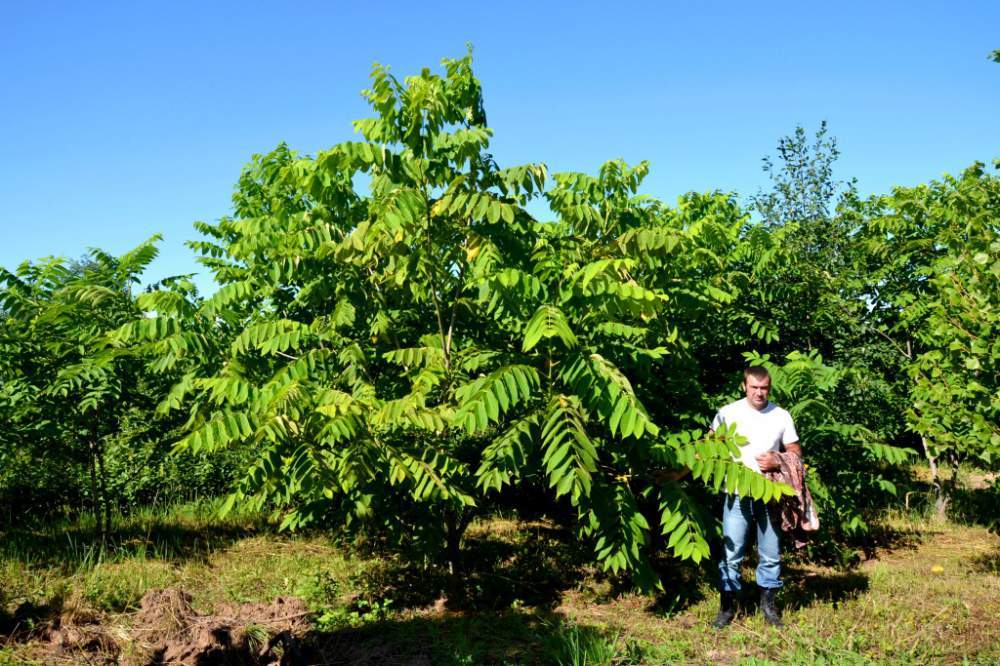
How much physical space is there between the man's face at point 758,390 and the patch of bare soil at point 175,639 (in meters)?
3.70

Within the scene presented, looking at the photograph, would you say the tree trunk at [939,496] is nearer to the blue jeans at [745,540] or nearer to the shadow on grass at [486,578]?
the shadow on grass at [486,578]

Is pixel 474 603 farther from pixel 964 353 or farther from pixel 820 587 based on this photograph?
pixel 964 353

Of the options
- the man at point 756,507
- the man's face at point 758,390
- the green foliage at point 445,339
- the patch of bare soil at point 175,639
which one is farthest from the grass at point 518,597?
the man's face at point 758,390

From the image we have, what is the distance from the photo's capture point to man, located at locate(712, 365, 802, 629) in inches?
212

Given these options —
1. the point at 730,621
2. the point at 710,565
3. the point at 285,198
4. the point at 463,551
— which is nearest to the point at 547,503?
the point at 463,551

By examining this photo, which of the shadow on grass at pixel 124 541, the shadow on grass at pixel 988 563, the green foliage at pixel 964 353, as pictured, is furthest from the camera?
the shadow on grass at pixel 124 541

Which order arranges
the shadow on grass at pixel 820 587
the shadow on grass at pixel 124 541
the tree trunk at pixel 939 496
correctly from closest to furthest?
the shadow on grass at pixel 820 587 < the shadow on grass at pixel 124 541 < the tree trunk at pixel 939 496

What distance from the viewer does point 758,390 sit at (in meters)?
5.38

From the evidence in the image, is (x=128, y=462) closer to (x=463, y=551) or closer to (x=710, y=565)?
(x=463, y=551)

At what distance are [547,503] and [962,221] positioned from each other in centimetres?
599

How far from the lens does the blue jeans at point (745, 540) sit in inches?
213

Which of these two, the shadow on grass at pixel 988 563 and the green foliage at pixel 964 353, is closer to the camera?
the green foliage at pixel 964 353

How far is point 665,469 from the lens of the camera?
18.5 feet

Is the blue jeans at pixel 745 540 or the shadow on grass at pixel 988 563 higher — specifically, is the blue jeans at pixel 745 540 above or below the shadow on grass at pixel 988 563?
above
